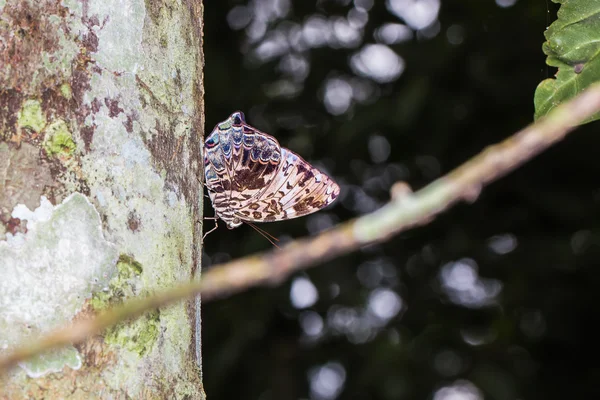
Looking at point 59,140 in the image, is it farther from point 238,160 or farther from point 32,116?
point 238,160

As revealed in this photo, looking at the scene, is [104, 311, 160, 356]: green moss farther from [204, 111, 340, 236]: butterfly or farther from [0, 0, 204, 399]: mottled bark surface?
[204, 111, 340, 236]: butterfly

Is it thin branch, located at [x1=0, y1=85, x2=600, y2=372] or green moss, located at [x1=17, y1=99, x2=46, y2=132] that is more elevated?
green moss, located at [x1=17, y1=99, x2=46, y2=132]

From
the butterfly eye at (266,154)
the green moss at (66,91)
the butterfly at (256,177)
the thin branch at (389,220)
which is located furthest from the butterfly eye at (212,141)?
the thin branch at (389,220)

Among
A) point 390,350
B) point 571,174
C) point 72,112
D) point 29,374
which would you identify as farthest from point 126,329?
point 571,174

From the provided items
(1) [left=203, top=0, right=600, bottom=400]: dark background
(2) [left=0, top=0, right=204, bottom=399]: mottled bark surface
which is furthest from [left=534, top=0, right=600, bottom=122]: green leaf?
(1) [left=203, top=0, right=600, bottom=400]: dark background

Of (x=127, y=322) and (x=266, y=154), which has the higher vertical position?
(x=266, y=154)

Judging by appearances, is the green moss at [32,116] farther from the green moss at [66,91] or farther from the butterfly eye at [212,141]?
the butterfly eye at [212,141]

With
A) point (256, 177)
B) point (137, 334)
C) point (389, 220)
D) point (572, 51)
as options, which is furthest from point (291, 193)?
point (389, 220)

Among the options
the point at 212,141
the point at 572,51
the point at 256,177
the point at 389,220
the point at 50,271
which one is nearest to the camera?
the point at 389,220
